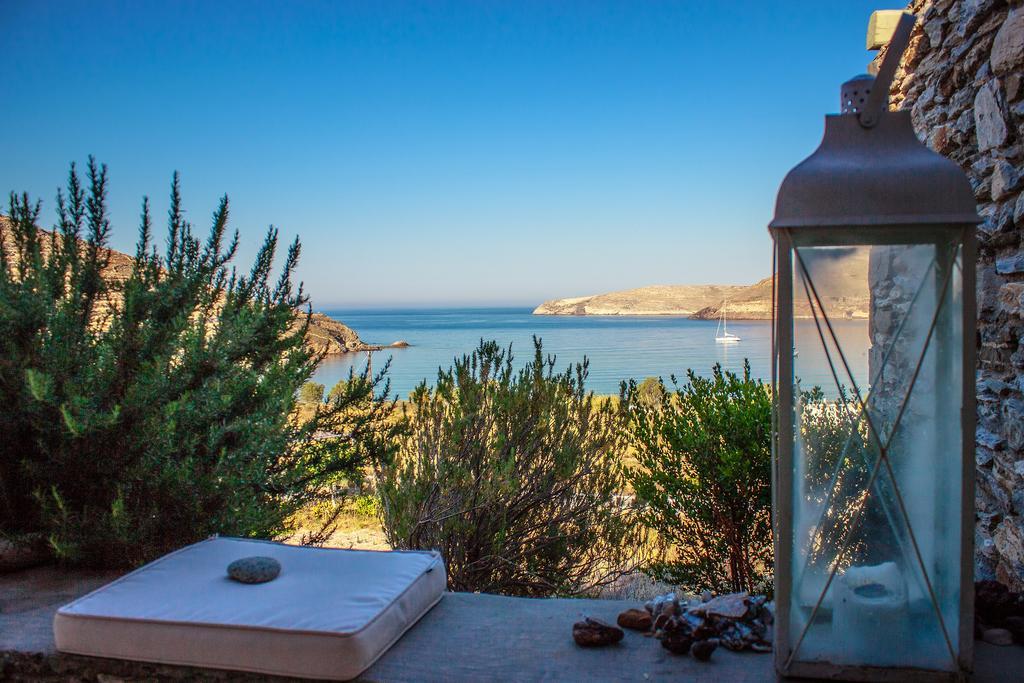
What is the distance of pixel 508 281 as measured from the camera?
22.5m

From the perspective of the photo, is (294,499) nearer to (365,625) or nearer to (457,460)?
(457,460)

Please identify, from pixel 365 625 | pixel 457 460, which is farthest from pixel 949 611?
pixel 457 460

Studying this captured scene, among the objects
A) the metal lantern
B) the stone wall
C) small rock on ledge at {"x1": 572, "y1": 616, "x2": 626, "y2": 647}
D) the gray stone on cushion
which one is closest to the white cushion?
the gray stone on cushion

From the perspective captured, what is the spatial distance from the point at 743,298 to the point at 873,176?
A: 11570 millimetres

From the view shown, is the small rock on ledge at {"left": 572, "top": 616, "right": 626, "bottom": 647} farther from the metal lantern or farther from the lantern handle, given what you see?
the lantern handle

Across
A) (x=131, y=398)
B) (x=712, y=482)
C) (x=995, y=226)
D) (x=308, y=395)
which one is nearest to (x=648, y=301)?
(x=308, y=395)

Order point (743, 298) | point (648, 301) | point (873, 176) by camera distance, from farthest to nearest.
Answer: point (648, 301), point (743, 298), point (873, 176)

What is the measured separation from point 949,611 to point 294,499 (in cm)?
228

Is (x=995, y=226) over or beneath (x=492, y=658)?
over

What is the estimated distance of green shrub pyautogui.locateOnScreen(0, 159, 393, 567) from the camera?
232 centimetres

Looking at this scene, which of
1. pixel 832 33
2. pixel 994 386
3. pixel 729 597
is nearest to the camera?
pixel 729 597

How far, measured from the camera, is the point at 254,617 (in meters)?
1.59

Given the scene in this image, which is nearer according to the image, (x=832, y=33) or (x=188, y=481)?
(x=188, y=481)

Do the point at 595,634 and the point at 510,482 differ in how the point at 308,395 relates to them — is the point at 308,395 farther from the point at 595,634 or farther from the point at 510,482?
the point at 595,634
